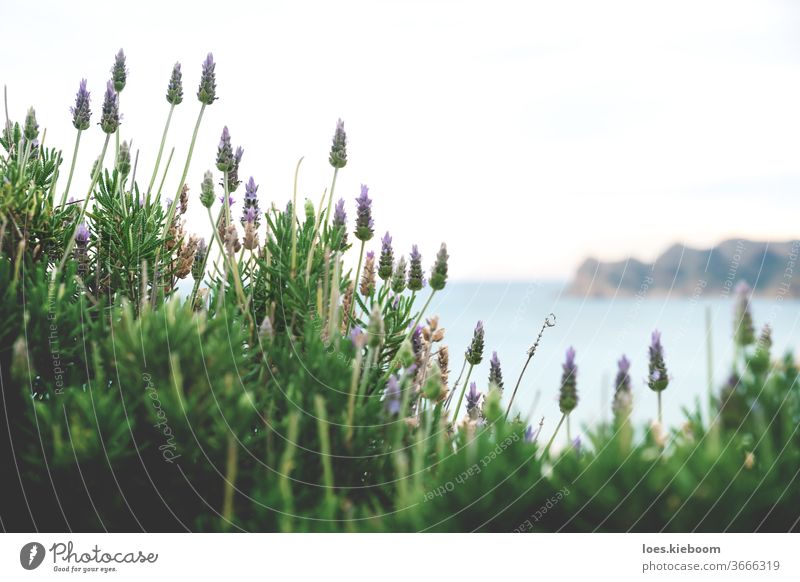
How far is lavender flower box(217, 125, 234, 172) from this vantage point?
179cm

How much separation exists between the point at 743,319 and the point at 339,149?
36.8 inches

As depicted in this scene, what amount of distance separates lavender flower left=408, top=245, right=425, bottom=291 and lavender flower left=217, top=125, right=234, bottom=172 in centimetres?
49

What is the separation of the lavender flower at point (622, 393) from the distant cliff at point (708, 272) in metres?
0.15

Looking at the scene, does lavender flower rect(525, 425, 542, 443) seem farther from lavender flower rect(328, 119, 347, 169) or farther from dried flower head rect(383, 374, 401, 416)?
lavender flower rect(328, 119, 347, 169)

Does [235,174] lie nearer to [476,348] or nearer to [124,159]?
[124,159]

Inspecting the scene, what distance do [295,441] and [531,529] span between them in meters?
0.42

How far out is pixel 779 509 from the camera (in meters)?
1.20

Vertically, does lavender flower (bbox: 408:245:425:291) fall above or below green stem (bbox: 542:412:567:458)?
above
